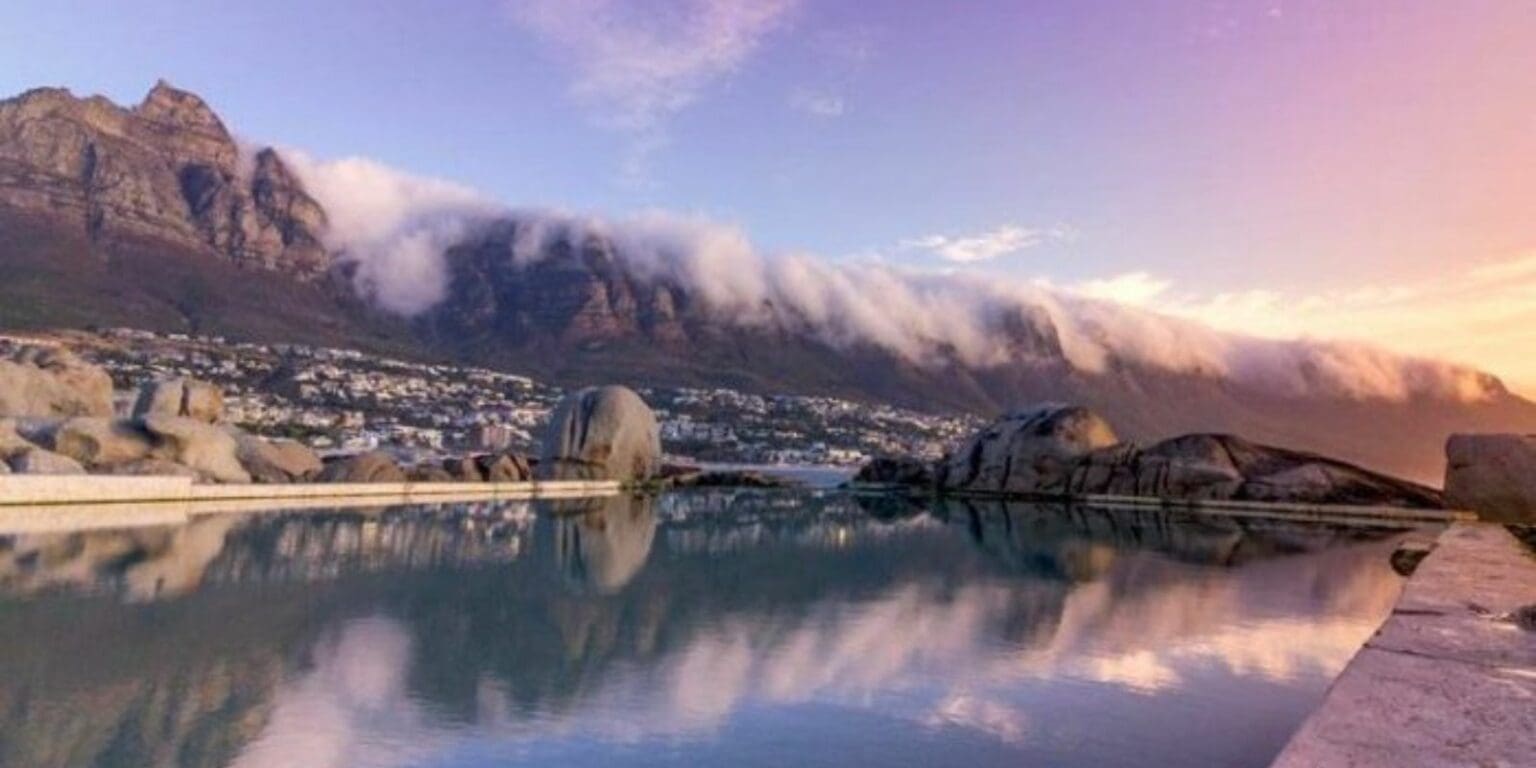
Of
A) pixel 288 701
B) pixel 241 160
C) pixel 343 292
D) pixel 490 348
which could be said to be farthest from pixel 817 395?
pixel 288 701

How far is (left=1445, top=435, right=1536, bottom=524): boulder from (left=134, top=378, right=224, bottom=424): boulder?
4549 centimetres

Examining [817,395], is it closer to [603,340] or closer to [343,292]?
[603,340]

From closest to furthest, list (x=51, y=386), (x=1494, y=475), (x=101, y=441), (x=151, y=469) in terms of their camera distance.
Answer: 1. (x=151, y=469)
2. (x=1494, y=475)
3. (x=101, y=441)
4. (x=51, y=386)

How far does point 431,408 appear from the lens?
117m

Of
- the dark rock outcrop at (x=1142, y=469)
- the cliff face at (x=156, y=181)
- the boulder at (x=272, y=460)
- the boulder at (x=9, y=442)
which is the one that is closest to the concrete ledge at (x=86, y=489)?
the boulder at (x=9, y=442)

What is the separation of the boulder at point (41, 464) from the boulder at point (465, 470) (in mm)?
20957

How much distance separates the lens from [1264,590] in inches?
830

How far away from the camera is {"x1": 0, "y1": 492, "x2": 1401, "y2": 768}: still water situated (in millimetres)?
9117

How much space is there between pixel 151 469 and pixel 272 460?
7.70 meters

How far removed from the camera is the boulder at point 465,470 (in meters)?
52.2

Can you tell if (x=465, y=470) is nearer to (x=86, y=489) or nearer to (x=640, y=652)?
(x=86, y=489)

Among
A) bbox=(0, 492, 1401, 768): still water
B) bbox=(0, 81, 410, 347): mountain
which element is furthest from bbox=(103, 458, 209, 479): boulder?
bbox=(0, 81, 410, 347): mountain

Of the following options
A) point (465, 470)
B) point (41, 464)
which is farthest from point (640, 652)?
point (465, 470)

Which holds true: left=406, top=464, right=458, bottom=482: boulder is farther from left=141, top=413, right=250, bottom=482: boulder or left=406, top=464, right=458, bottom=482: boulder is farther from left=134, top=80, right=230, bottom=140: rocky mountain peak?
left=134, top=80, right=230, bottom=140: rocky mountain peak
